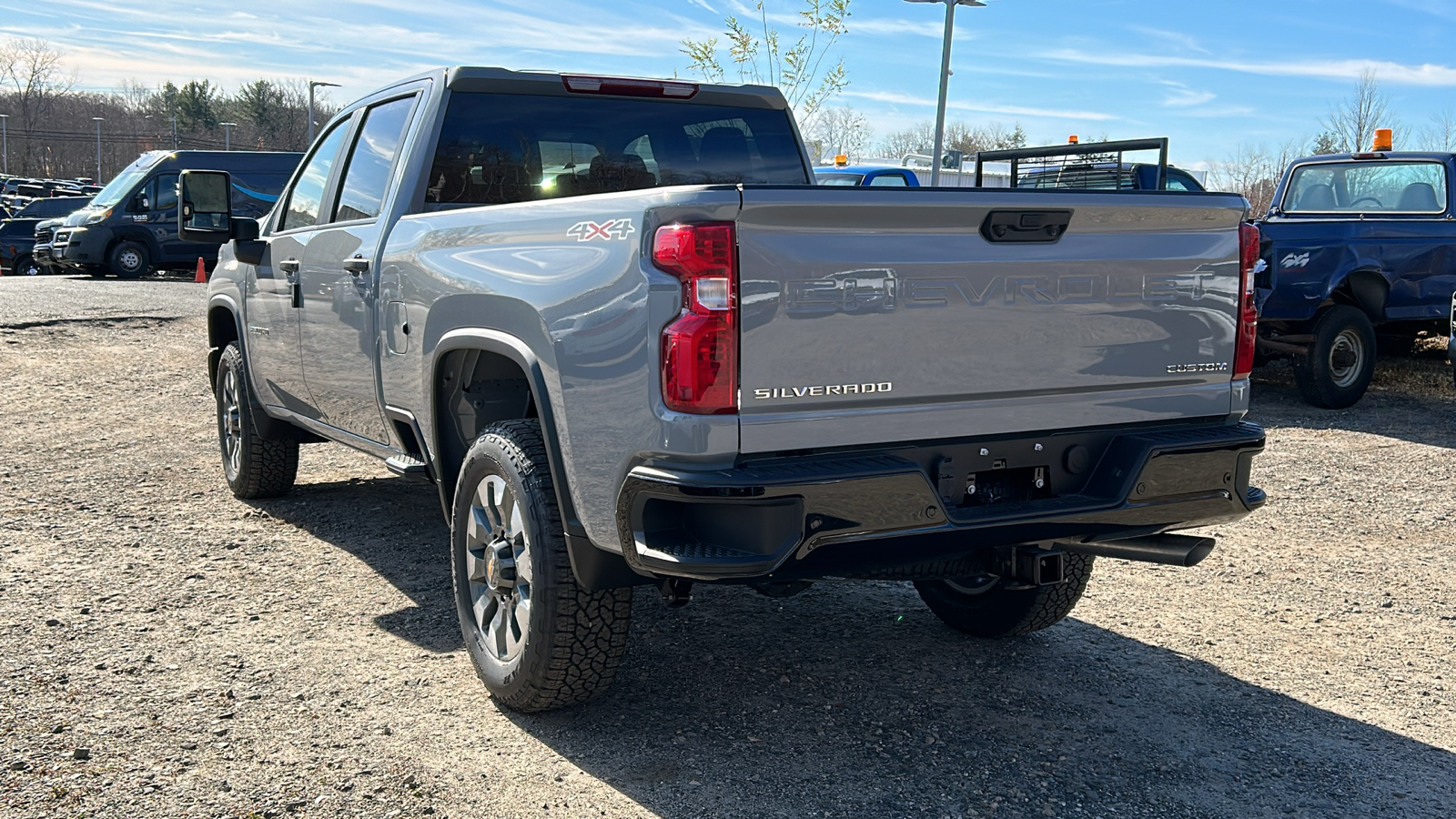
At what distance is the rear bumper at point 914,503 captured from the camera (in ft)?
9.70

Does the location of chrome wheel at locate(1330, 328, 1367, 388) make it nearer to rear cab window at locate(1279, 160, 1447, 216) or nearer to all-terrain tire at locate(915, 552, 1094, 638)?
rear cab window at locate(1279, 160, 1447, 216)

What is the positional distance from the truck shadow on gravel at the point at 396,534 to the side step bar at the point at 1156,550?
7.18 ft

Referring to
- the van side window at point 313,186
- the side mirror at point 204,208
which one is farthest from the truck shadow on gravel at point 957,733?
the side mirror at point 204,208

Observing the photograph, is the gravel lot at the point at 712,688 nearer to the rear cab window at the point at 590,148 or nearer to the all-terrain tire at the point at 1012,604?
the all-terrain tire at the point at 1012,604

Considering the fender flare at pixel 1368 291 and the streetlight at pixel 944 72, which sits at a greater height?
the streetlight at pixel 944 72

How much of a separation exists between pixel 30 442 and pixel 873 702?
6.50 meters

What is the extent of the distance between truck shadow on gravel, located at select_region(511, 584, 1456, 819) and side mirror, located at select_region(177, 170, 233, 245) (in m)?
2.86

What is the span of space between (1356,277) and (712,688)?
26.5 feet

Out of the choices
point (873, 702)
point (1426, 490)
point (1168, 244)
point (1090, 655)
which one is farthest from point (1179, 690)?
point (1426, 490)

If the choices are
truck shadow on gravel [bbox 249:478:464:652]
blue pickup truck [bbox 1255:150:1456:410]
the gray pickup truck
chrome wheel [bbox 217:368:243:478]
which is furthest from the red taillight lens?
blue pickup truck [bbox 1255:150:1456:410]

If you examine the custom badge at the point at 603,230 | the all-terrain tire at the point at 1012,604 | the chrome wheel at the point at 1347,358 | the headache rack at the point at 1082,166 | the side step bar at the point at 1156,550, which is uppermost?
the headache rack at the point at 1082,166

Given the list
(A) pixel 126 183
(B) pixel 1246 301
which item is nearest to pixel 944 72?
(A) pixel 126 183

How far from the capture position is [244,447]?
6.39 meters

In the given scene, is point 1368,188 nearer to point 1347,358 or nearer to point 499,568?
point 1347,358
